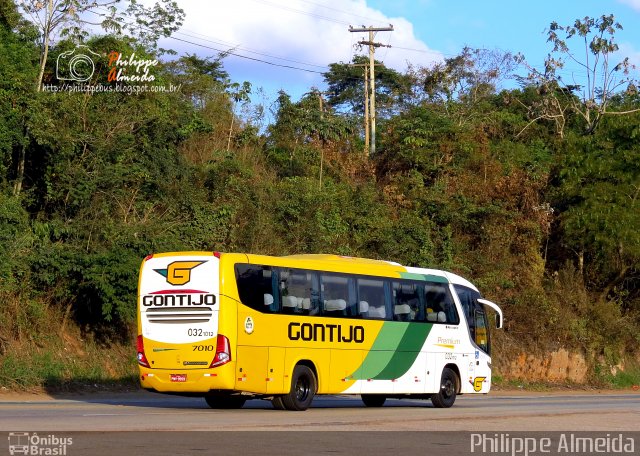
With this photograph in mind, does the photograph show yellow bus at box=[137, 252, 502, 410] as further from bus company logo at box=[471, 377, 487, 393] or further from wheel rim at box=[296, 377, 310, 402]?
bus company logo at box=[471, 377, 487, 393]

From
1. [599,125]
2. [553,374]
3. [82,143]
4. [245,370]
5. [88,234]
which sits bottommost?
[553,374]

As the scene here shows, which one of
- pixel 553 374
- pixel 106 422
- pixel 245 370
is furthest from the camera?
pixel 553 374

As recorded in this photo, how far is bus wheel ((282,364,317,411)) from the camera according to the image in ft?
69.2

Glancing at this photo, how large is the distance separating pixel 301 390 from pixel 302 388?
0.06 meters

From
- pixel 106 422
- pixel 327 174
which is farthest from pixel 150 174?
pixel 106 422

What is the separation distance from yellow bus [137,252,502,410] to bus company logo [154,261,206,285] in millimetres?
20

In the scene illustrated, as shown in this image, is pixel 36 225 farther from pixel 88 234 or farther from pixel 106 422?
pixel 106 422

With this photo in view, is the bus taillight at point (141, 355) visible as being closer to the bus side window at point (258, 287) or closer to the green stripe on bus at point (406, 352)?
the bus side window at point (258, 287)

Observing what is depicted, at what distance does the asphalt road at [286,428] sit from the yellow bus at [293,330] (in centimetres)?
65

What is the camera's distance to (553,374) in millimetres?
42469

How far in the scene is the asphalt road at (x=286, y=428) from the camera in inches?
512
